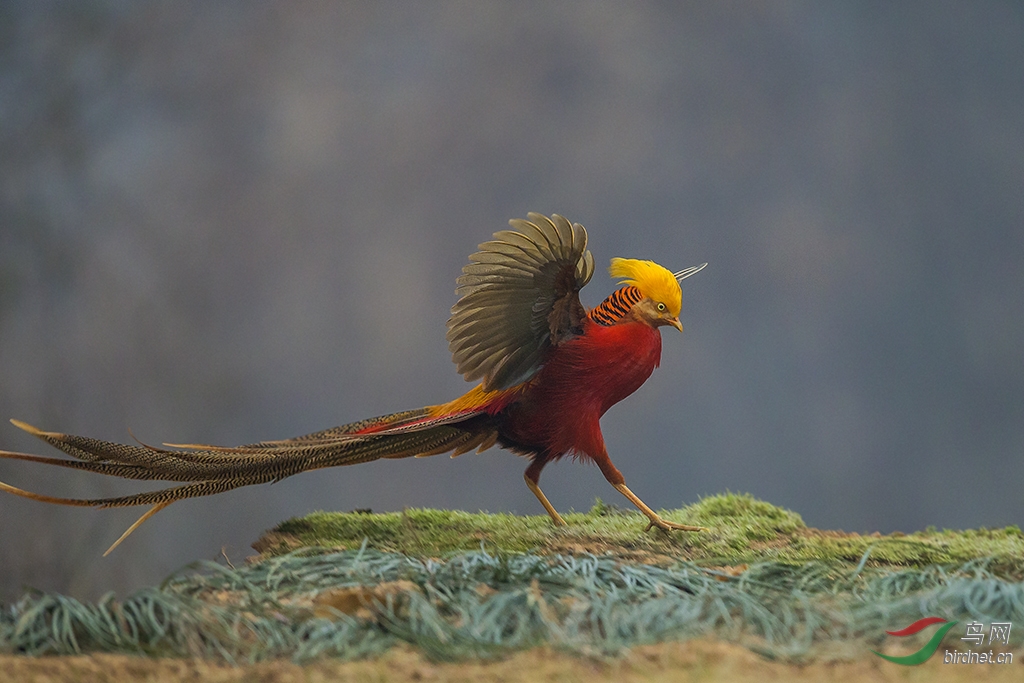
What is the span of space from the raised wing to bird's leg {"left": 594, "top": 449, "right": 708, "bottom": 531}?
37 centimetres

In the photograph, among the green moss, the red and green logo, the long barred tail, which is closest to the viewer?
the red and green logo

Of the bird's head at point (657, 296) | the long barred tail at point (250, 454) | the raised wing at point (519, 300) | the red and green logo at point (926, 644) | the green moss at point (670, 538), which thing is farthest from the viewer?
the bird's head at point (657, 296)

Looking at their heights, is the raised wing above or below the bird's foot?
A: above

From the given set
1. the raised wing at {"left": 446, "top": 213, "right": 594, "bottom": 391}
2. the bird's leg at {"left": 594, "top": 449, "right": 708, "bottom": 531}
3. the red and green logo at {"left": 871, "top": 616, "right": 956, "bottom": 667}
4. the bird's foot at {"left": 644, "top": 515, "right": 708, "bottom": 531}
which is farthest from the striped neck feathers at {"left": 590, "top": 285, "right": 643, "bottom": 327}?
the red and green logo at {"left": 871, "top": 616, "right": 956, "bottom": 667}

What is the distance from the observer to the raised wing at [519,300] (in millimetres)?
2598

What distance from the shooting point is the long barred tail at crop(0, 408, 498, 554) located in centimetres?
221

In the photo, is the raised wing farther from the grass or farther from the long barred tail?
the grass

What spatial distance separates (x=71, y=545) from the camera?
326 centimetres

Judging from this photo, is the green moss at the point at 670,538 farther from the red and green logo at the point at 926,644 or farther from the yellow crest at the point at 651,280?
the yellow crest at the point at 651,280

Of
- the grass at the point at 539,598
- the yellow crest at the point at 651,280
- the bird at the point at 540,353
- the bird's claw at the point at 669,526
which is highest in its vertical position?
the yellow crest at the point at 651,280

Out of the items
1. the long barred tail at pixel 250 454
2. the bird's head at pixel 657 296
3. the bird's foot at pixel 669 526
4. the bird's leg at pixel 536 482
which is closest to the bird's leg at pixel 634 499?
the bird's foot at pixel 669 526

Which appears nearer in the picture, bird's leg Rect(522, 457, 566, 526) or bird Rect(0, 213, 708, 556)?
bird Rect(0, 213, 708, 556)

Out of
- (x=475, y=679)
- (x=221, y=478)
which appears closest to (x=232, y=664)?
(x=475, y=679)

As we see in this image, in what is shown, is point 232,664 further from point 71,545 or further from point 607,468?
point 71,545
